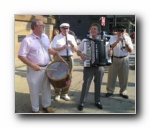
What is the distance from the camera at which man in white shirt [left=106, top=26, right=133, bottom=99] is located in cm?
454

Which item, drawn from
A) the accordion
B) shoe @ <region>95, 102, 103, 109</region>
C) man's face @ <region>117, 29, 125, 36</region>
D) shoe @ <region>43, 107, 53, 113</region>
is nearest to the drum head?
the accordion

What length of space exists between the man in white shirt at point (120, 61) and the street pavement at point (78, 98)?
6 cm

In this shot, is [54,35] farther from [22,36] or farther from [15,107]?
[15,107]

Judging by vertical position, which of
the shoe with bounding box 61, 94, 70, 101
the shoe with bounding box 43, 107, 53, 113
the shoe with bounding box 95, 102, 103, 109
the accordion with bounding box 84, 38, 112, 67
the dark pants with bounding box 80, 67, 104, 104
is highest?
the accordion with bounding box 84, 38, 112, 67

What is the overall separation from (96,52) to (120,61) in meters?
0.46

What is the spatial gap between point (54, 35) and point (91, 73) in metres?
0.65

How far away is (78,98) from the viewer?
4680 mm

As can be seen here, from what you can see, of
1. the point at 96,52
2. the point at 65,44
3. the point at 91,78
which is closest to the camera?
the point at 96,52

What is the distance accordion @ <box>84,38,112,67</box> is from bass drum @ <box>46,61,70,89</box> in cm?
26

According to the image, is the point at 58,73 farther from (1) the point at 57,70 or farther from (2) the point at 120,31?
(2) the point at 120,31

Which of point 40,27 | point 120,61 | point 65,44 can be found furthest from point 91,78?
point 40,27

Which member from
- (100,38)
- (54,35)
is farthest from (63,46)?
(100,38)

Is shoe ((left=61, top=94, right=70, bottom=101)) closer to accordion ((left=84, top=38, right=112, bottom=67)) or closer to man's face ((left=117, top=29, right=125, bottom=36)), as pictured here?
accordion ((left=84, top=38, right=112, bottom=67))

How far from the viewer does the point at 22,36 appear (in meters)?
4.41
